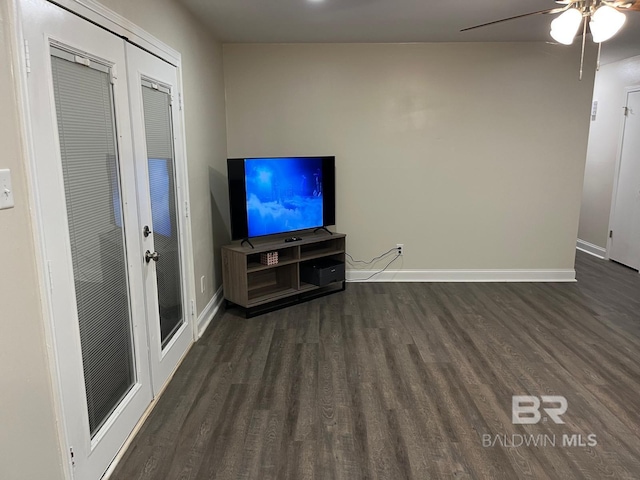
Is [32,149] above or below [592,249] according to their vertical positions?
above

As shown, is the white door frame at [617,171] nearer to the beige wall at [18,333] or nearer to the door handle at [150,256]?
the door handle at [150,256]

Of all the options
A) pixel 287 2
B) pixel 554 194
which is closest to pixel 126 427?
pixel 287 2

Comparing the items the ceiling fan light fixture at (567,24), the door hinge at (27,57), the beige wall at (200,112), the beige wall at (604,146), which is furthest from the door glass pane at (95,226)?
the beige wall at (604,146)

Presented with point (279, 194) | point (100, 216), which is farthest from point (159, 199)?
point (279, 194)

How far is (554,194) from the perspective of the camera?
4766 millimetres

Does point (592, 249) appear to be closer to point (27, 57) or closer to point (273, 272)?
point (273, 272)

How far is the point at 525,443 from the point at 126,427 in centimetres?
199

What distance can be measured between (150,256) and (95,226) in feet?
1.75

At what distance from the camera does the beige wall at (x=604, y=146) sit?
5427 millimetres

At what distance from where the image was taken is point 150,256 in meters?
2.46

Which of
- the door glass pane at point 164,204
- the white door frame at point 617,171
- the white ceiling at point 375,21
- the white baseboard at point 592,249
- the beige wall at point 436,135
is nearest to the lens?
the door glass pane at point 164,204

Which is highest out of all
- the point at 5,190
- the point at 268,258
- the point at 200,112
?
the point at 200,112

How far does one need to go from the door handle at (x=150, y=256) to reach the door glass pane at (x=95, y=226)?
22 cm

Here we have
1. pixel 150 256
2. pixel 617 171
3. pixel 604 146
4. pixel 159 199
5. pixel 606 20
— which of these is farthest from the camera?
pixel 604 146
